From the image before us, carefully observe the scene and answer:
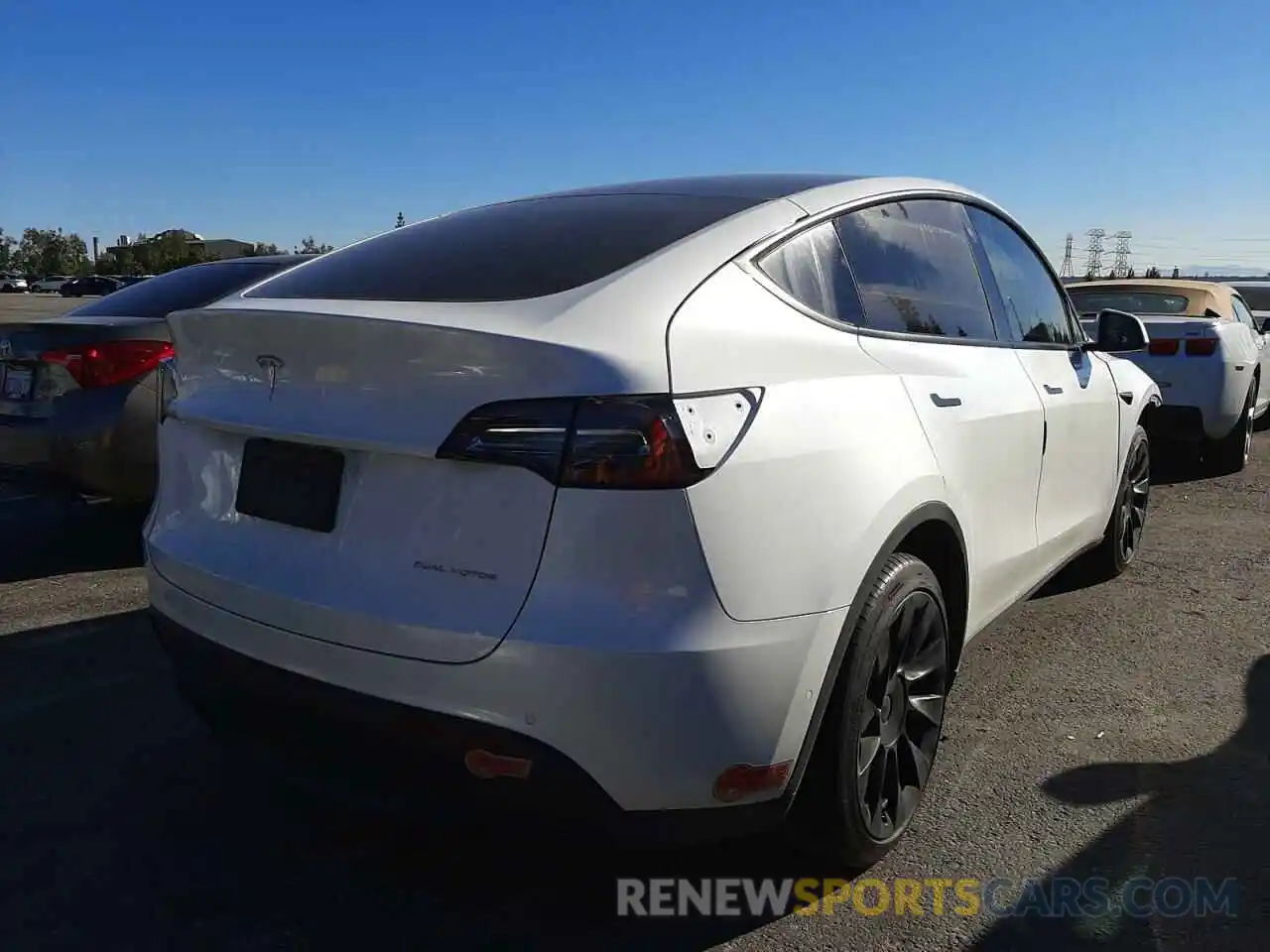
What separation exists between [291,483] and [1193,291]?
27.6ft

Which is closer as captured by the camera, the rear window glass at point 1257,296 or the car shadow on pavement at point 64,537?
the car shadow on pavement at point 64,537

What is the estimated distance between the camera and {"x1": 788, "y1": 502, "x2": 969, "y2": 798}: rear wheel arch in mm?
2350

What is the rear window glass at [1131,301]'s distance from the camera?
880 cm

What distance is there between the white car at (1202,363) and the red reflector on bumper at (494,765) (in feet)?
23.7

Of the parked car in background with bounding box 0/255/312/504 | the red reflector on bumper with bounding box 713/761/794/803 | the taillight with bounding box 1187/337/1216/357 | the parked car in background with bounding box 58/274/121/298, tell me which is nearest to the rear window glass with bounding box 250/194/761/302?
the red reflector on bumper with bounding box 713/761/794/803

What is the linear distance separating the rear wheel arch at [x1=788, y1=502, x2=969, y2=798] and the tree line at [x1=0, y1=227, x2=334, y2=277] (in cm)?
8766

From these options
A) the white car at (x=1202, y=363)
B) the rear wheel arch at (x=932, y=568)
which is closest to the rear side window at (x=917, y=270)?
the rear wheel arch at (x=932, y=568)

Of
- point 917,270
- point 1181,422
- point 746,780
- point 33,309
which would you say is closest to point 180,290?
point 917,270

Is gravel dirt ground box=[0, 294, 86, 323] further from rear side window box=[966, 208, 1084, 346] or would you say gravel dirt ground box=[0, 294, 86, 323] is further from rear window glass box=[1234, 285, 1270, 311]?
rear window glass box=[1234, 285, 1270, 311]

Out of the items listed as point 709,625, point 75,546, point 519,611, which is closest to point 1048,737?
point 709,625

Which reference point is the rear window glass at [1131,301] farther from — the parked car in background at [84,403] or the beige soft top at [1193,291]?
the parked car in background at [84,403]

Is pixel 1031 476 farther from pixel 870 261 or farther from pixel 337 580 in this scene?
pixel 337 580

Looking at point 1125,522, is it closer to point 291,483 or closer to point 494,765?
point 494,765

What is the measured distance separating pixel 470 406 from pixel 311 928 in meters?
1.27
